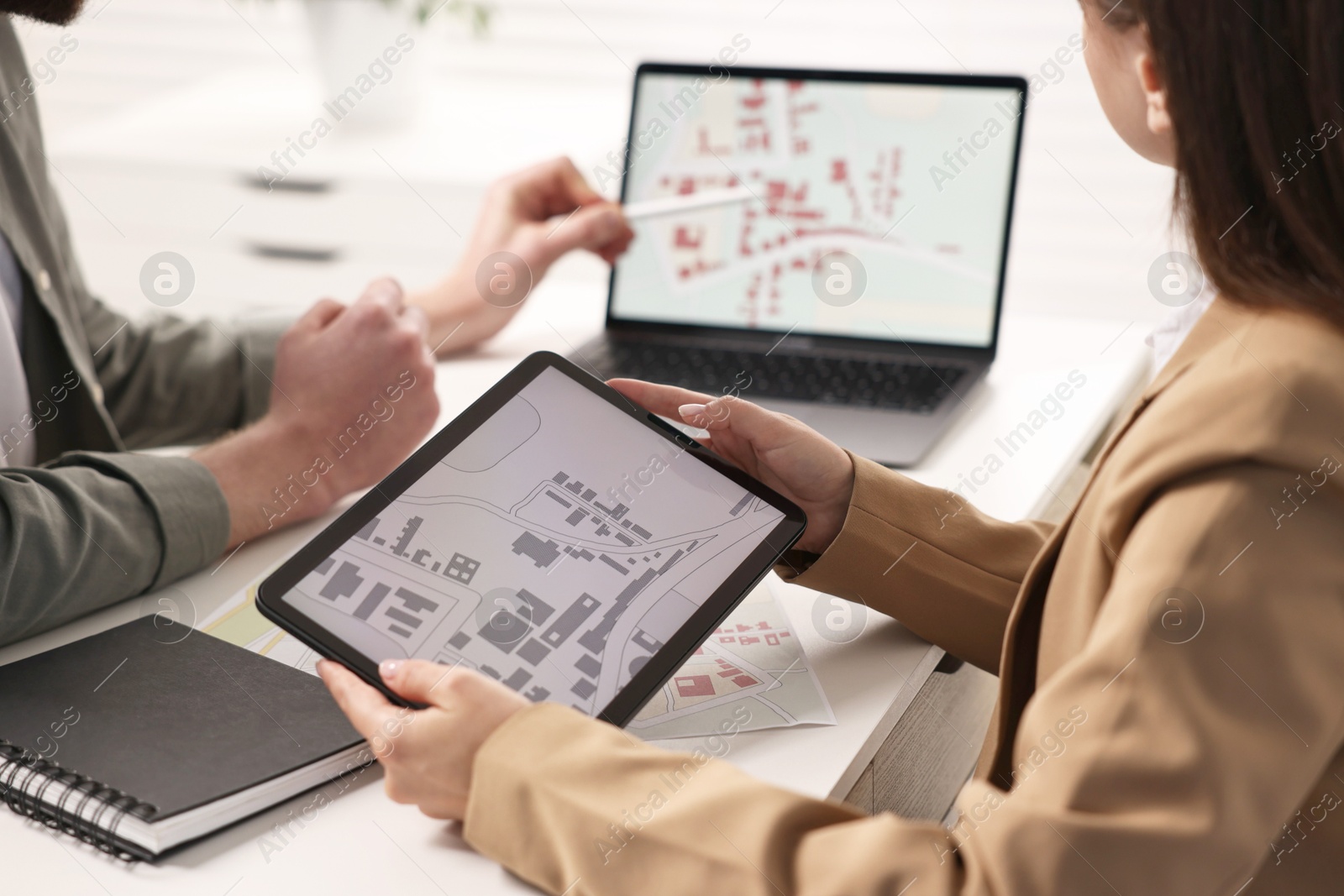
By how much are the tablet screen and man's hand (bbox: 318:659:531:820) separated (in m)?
0.03

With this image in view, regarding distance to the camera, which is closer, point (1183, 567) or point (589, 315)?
point (1183, 567)

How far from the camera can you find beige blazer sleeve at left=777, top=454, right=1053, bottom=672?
857mm

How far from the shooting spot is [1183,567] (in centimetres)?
54

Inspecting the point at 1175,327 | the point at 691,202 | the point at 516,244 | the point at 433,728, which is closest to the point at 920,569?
the point at 1175,327

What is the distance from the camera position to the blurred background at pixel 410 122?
216cm

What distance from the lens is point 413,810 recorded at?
704 mm

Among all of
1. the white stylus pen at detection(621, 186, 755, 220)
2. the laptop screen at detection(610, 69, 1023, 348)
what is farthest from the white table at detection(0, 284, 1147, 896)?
the white stylus pen at detection(621, 186, 755, 220)

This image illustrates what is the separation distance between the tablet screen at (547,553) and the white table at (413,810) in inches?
3.5

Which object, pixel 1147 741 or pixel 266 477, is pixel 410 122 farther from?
pixel 1147 741

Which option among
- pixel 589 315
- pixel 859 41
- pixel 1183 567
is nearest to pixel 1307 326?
pixel 1183 567

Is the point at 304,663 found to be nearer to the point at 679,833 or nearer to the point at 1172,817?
the point at 679,833

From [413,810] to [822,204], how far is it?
850mm

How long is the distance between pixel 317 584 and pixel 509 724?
0.16 metres

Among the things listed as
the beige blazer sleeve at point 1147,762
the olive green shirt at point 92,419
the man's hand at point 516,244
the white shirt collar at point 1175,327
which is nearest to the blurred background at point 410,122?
the man's hand at point 516,244
